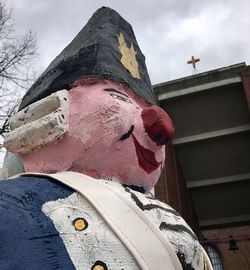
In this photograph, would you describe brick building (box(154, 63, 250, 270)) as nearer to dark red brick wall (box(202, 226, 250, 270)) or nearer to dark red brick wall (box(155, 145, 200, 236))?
dark red brick wall (box(155, 145, 200, 236))

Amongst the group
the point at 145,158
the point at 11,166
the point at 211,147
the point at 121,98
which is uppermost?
the point at 211,147

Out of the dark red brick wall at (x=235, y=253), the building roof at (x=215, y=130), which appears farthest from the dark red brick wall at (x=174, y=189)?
the dark red brick wall at (x=235, y=253)

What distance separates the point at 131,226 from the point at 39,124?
0.53 metres

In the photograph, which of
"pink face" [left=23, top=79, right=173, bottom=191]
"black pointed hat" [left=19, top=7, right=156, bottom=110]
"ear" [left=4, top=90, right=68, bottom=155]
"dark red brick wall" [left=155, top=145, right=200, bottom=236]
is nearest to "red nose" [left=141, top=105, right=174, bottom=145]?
"pink face" [left=23, top=79, right=173, bottom=191]

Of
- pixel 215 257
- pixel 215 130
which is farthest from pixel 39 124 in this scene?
pixel 215 257

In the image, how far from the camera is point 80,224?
3.89 ft

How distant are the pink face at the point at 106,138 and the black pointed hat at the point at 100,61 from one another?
2.4 inches

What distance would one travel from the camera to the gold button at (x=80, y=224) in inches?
46.4

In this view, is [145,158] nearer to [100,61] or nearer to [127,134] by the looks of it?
[127,134]

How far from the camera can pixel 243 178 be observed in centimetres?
749

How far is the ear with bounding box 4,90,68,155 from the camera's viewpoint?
1.51m

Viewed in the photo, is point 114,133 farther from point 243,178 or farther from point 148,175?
point 243,178

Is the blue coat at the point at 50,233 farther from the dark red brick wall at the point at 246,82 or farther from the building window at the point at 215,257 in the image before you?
the building window at the point at 215,257

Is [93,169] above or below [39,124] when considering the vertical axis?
below
